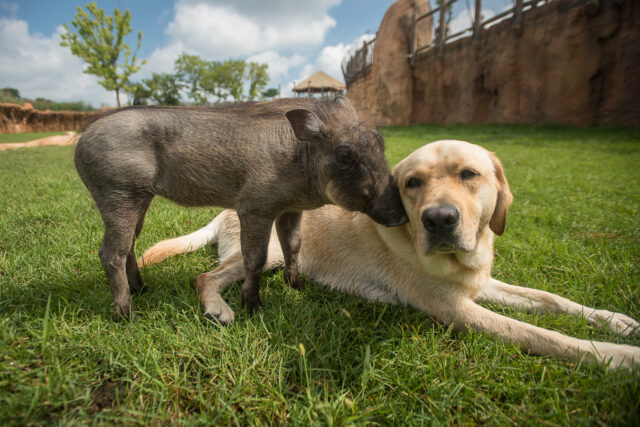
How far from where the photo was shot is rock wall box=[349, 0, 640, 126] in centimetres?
1130

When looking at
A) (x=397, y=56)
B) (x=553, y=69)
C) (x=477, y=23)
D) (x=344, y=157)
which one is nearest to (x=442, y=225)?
(x=344, y=157)

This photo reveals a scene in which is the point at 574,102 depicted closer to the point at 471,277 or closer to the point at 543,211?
the point at 543,211

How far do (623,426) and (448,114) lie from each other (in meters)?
18.9

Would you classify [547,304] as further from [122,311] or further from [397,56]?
[397,56]

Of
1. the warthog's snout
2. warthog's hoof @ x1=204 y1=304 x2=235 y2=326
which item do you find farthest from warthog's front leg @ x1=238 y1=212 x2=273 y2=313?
the warthog's snout

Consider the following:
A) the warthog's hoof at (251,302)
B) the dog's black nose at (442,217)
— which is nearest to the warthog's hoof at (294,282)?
the warthog's hoof at (251,302)

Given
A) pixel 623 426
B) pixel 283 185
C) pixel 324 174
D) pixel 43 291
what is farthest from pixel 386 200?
pixel 43 291

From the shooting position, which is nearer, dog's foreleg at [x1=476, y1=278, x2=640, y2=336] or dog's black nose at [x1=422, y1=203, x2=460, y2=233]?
dog's black nose at [x1=422, y1=203, x2=460, y2=233]

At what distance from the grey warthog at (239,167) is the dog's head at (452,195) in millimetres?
169

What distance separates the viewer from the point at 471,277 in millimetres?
2254

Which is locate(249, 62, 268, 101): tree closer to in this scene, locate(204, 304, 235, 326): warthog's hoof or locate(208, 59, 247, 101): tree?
locate(208, 59, 247, 101): tree

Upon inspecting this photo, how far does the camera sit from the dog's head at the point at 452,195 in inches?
73.2

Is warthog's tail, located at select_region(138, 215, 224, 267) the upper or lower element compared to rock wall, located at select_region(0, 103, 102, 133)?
lower

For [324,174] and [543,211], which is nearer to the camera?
[324,174]
